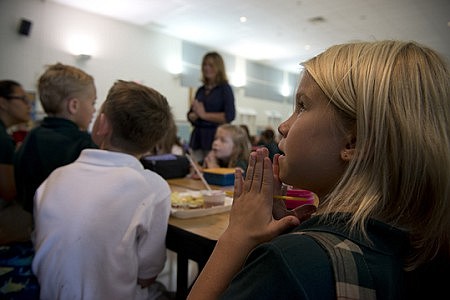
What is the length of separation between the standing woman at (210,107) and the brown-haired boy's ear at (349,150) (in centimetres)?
215

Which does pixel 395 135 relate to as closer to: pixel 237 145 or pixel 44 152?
pixel 44 152

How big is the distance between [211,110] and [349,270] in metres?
2.40

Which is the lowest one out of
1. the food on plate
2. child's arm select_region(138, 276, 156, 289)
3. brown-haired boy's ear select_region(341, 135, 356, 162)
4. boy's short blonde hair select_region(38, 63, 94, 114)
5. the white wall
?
child's arm select_region(138, 276, 156, 289)

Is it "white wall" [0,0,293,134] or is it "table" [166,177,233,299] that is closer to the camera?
"table" [166,177,233,299]

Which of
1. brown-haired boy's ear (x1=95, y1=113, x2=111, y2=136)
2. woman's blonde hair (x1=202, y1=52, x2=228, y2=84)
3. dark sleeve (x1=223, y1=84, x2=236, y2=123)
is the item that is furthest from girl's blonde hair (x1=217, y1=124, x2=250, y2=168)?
brown-haired boy's ear (x1=95, y1=113, x2=111, y2=136)

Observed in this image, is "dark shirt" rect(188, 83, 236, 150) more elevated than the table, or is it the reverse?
"dark shirt" rect(188, 83, 236, 150)

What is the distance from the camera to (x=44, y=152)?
144 cm

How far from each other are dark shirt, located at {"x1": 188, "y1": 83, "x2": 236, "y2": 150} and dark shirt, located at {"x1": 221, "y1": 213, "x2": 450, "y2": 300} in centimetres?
220

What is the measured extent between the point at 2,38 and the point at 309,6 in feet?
12.4

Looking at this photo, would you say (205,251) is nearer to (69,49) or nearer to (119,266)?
(119,266)

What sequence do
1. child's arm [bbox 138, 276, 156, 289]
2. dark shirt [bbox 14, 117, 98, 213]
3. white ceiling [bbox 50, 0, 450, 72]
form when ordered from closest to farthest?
child's arm [bbox 138, 276, 156, 289] → dark shirt [bbox 14, 117, 98, 213] → white ceiling [bbox 50, 0, 450, 72]

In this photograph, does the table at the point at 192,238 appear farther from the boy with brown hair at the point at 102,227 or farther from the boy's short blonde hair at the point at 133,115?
the boy's short blonde hair at the point at 133,115

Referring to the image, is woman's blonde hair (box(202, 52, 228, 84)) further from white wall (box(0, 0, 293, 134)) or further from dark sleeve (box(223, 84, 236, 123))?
white wall (box(0, 0, 293, 134))

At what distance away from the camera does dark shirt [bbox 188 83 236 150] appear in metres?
2.68
